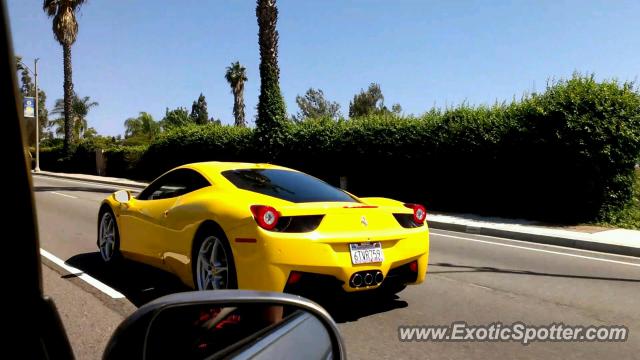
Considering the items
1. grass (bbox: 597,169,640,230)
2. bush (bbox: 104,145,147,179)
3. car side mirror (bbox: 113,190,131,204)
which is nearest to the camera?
car side mirror (bbox: 113,190,131,204)

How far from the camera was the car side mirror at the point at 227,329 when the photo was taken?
4.32 ft

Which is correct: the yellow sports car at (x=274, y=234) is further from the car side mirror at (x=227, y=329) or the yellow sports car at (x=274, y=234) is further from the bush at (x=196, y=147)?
the bush at (x=196, y=147)

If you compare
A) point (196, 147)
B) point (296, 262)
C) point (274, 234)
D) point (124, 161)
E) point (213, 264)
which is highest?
point (196, 147)

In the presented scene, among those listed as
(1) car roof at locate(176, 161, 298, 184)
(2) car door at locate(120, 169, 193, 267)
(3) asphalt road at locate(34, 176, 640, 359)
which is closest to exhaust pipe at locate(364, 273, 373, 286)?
(3) asphalt road at locate(34, 176, 640, 359)

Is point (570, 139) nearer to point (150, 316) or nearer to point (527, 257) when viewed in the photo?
point (527, 257)

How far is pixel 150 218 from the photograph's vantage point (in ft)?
20.0

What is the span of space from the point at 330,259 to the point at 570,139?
11040mm

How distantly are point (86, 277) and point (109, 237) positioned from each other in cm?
75

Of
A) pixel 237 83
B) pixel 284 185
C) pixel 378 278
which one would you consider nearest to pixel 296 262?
pixel 378 278

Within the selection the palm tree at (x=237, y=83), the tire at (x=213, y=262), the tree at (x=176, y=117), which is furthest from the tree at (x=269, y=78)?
the tree at (x=176, y=117)

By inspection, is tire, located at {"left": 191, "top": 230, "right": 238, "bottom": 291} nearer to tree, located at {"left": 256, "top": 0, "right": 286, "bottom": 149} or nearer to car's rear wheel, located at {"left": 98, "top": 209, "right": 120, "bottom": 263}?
car's rear wheel, located at {"left": 98, "top": 209, "right": 120, "bottom": 263}

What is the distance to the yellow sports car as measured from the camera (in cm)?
459

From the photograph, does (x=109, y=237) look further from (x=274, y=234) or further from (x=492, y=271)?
(x=492, y=271)

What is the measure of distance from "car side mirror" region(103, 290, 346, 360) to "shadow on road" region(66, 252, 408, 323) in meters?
2.85
